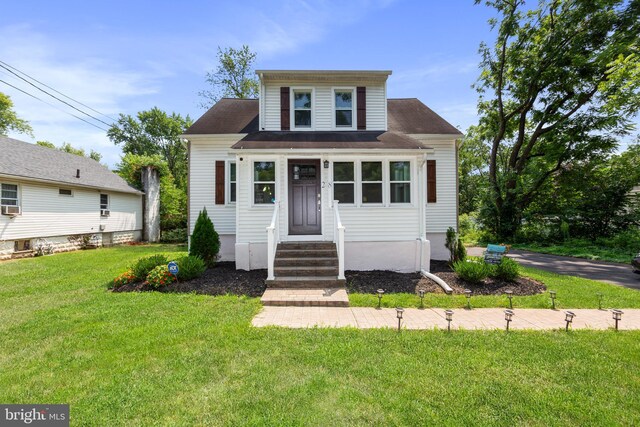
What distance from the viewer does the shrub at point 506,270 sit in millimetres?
6859

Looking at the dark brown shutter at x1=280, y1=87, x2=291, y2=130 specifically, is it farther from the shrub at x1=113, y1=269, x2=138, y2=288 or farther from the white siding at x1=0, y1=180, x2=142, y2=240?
the white siding at x1=0, y1=180, x2=142, y2=240

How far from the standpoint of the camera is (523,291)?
6.45 m

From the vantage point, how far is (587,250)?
12.8 meters

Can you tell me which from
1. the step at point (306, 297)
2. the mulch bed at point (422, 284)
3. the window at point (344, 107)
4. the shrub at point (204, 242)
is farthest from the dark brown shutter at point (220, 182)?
the mulch bed at point (422, 284)

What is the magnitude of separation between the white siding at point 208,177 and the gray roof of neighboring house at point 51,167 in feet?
26.5

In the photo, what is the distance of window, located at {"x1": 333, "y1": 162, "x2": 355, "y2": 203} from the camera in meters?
8.19

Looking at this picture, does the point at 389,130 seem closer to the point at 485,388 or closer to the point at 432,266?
the point at 432,266

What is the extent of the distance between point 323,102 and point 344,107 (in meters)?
0.76

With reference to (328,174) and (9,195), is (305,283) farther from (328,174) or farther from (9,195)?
(9,195)

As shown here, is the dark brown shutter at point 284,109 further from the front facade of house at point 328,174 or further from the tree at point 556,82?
the tree at point 556,82

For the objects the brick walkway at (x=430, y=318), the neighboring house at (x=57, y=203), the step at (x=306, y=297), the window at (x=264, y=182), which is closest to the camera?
the brick walkway at (x=430, y=318)

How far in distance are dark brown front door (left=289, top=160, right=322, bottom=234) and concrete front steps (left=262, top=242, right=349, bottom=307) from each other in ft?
3.33

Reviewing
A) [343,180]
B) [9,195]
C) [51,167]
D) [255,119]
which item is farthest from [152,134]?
[343,180]

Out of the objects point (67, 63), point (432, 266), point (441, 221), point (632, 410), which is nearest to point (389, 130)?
point (441, 221)
